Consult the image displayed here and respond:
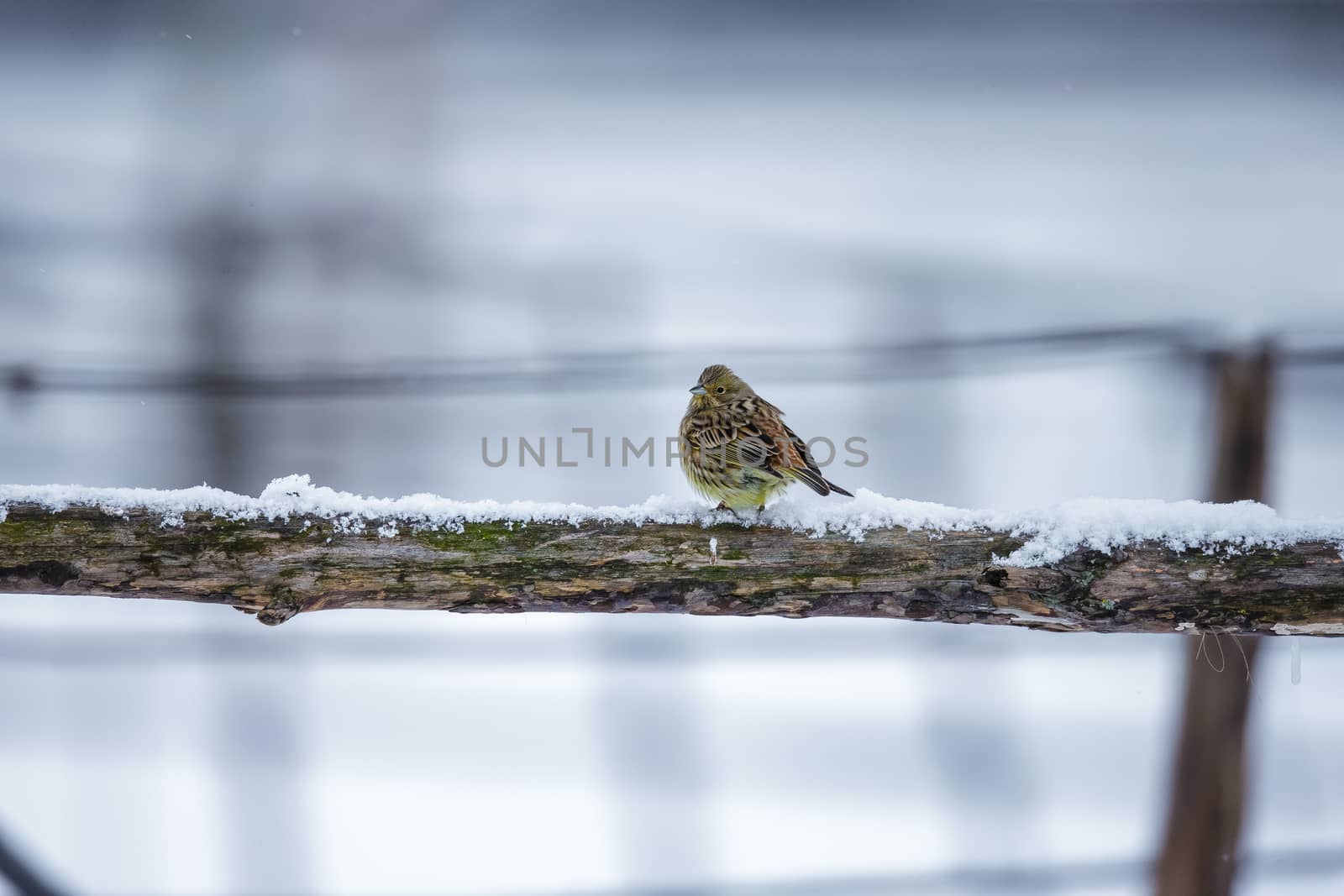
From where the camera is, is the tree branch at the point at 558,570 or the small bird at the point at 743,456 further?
the small bird at the point at 743,456

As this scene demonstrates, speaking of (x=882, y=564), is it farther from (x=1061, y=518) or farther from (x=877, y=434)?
(x=877, y=434)

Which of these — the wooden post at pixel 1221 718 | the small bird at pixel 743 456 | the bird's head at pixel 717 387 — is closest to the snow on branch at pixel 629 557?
the small bird at pixel 743 456

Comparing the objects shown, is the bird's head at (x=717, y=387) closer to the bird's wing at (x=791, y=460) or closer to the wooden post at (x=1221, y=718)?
the bird's wing at (x=791, y=460)

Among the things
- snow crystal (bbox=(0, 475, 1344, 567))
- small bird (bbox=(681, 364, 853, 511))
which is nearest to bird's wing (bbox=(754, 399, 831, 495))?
small bird (bbox=(681, 364, 853, 511))

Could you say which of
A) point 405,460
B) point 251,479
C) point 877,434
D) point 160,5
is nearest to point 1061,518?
point 877,434

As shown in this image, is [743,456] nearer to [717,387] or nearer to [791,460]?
[791,460]

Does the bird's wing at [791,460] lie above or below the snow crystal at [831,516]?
above

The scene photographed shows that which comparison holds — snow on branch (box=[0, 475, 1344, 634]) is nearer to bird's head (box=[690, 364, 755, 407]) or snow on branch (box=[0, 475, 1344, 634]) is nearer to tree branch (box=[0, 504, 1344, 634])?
tree branch (box=[0, 504, 1344, 634])
